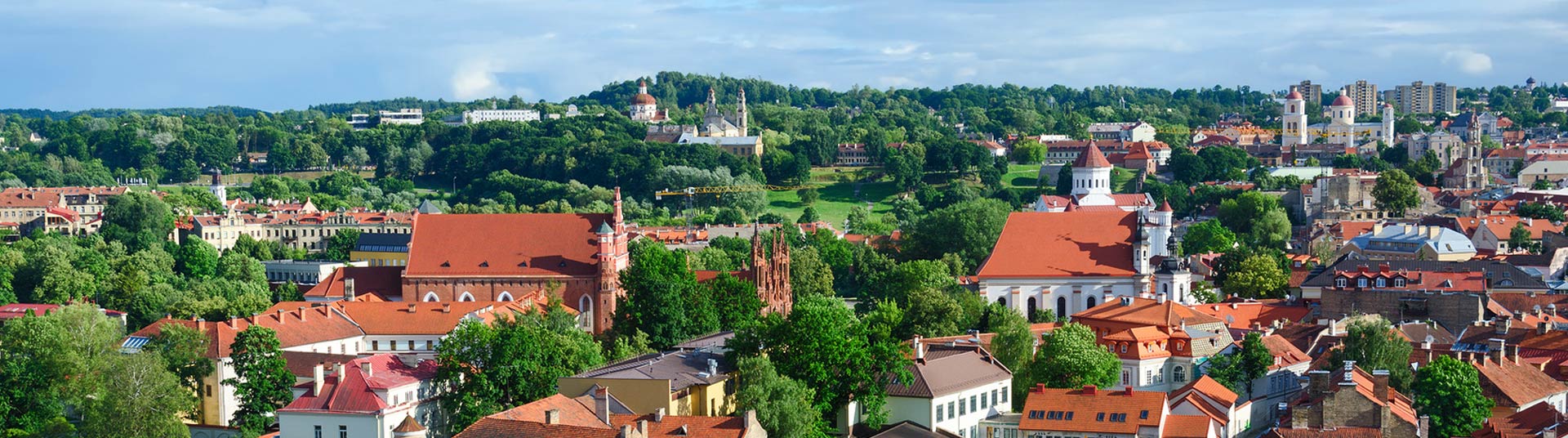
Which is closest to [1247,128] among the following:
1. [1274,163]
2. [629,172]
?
[1274,163]

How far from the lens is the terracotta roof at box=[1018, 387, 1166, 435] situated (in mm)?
43406

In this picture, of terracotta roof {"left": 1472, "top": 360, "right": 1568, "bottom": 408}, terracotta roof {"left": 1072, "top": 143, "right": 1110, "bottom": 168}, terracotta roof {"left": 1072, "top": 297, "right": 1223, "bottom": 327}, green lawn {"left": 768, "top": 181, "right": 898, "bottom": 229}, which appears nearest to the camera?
terracotta roof {"left": 1472, "top": 360, "right": 1568, "bottom": 408}

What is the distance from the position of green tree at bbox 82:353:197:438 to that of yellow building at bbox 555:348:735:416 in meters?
10.6

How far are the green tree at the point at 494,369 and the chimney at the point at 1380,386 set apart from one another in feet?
63.0

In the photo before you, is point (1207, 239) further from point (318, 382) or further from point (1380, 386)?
point (318, 382)

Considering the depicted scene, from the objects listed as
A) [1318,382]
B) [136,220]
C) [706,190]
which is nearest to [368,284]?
[1318,382]

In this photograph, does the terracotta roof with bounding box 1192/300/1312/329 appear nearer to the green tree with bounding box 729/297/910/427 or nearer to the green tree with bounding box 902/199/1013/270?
the green tree with bounding box 729/297/910/427

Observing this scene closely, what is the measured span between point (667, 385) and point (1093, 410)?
32.3 feet

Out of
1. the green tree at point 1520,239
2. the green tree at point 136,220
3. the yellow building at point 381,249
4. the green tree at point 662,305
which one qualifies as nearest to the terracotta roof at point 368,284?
the green tree at point 662,305

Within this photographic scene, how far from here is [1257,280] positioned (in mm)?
72000

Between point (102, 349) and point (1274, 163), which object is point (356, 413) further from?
point (1274, 163)

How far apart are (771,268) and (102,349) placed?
22.2 m

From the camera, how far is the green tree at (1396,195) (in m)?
113

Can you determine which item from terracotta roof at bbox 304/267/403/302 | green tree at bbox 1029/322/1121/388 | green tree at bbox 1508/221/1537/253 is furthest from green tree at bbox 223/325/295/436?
green tree at bbox 1508/221/1537/253
